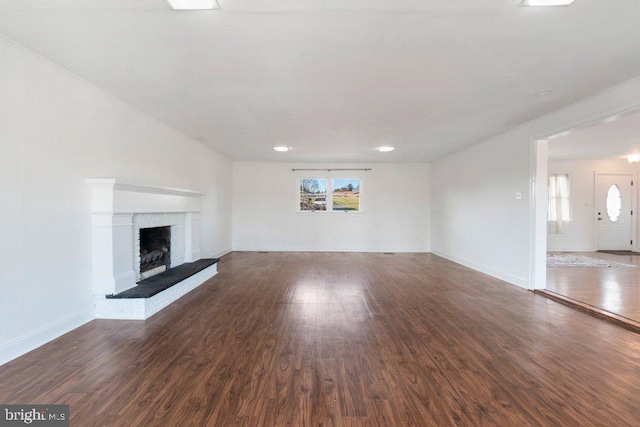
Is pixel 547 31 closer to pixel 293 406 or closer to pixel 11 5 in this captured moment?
pixel 293 406

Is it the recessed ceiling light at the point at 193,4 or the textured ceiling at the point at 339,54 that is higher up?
the textured ceiling at the point at 339,54

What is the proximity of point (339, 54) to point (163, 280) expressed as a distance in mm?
3429

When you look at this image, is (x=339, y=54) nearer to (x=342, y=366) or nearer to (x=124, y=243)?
(x=342, y=366)

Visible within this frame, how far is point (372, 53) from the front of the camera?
2371 millimetres

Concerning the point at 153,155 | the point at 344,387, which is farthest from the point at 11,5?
the point at 344,387

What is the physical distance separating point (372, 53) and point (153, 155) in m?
3.42

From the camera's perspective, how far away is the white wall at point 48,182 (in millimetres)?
2252

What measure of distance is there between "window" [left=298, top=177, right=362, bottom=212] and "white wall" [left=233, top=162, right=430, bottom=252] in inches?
6.7

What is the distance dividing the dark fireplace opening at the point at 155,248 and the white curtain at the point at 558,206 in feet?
30.0

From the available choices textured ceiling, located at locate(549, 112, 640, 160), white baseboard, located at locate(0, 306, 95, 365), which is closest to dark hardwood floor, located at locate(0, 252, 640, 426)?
white baseboard, located at locate(0, 306, 95, 365)

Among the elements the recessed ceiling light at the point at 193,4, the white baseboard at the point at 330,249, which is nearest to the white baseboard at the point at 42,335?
the recessed ceiling light at the point at 193,4

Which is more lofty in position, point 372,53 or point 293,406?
point 372,53

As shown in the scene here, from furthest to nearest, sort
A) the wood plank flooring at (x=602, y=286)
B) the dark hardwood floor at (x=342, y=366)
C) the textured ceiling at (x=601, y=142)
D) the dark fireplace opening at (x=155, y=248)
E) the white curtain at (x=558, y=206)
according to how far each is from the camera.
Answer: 1. the white curtain at (x=558, y=206)
2. the textured ceiling at (x=601, y=142)
3. the dark fireplace opening at (x=155, y=248)
4. the wood plank flooring at (x=602, y=286)
5. the dark hardwood floor at (x=342, y=366)

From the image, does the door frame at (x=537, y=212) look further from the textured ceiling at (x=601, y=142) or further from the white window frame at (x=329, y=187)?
the white window frame at (x=329, y=187)
